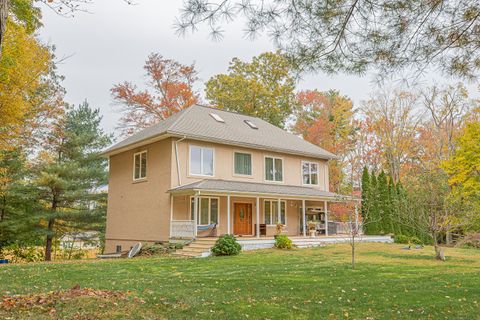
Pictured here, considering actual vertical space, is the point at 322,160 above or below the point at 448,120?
below

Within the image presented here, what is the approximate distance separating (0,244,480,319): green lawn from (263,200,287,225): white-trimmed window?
8.41 meters

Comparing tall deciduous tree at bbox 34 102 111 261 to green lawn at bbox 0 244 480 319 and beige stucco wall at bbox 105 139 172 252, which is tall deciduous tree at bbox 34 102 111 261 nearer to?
beige stucco wall at bbox 105 139 172 252

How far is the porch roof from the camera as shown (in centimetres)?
1566

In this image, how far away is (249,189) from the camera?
56.1 ft

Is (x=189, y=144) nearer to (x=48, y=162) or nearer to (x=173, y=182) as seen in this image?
(x=173, y=182)

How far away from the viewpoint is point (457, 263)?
11.7m

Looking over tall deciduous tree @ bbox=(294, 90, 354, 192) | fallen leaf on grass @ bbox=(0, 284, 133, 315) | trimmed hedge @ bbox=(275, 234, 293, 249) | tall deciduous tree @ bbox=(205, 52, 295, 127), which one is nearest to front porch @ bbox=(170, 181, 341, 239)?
trimmed hedge @ bbox=(275, 234, 293, 249)

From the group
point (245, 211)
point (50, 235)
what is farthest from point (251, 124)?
point (50, 235)

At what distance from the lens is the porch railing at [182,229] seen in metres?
15.7

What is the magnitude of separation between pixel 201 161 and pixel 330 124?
1728 centimetres

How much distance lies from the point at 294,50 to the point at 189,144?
11.4 m

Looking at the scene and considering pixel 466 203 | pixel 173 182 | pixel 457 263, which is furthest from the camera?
pixel 173 182

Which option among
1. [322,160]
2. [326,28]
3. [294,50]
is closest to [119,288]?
[294,50]

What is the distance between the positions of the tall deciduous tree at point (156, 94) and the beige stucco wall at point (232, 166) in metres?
11.2
